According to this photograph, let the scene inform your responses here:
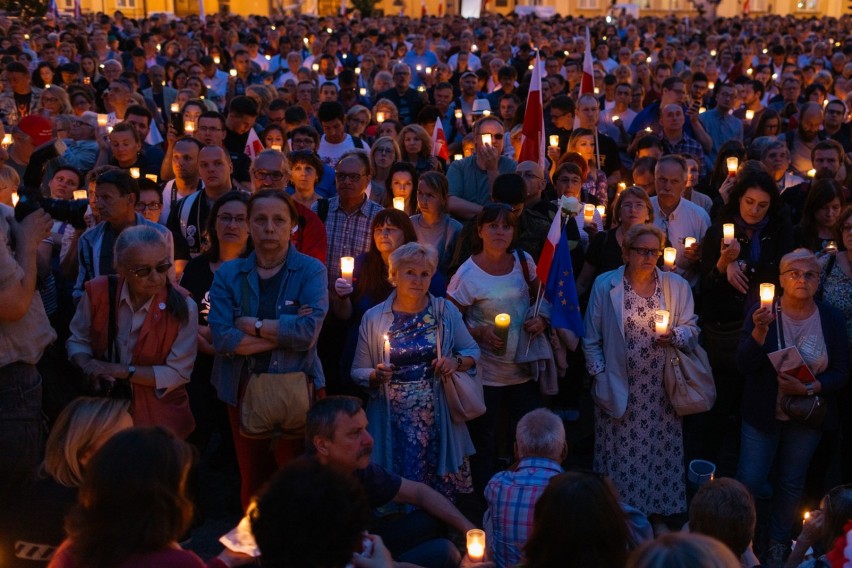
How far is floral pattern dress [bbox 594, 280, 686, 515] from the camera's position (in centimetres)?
521

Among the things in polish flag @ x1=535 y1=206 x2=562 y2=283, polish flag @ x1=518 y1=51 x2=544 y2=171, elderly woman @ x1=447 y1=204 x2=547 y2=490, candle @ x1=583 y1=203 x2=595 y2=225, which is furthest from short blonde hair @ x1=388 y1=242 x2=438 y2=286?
polish flag @ x1=518 y1=51 x2=544 y2=171

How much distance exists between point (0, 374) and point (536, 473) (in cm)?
209


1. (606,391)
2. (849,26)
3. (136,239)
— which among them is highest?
(849,26)

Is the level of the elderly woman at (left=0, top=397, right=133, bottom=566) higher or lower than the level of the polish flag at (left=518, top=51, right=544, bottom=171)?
lower

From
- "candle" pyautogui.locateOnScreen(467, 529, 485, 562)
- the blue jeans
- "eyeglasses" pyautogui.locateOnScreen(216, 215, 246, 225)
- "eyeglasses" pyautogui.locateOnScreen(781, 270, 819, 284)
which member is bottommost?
the blue jeans

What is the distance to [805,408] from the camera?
4.87 meters

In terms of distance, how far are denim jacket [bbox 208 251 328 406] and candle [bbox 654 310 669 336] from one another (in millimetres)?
1665

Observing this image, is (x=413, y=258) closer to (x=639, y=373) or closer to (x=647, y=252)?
(x=647, y=252)

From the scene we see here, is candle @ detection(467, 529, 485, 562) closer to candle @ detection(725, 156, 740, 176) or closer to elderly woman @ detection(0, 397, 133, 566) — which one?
elderly woman @ detection(0, 397, 133, 566)

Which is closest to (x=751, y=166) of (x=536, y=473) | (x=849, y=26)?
(x=536, y=473)

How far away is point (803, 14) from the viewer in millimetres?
49344

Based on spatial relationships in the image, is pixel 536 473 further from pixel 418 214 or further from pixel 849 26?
pixel 849 26

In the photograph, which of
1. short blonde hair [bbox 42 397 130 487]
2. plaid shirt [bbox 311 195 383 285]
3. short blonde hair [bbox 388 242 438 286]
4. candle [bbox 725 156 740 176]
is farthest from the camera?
candle [bbox 725 156 740 176]

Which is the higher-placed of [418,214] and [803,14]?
[803,14]
